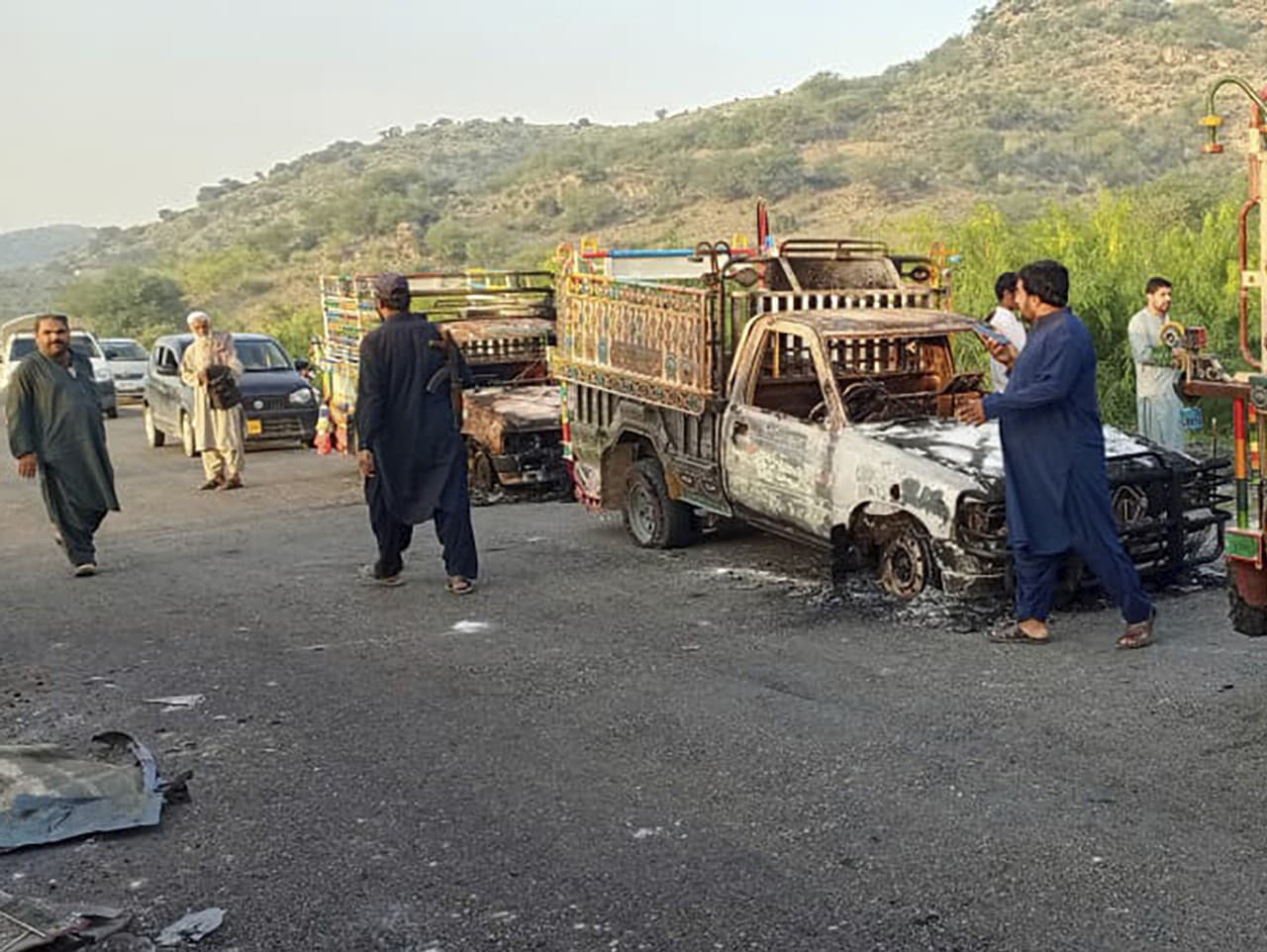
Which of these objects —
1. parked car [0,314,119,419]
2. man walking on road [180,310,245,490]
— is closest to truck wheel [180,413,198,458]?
man walking on road [180,310,245,490]

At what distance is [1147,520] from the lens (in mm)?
8453

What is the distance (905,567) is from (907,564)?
3 centimetres

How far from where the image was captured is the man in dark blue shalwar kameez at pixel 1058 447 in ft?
24.3

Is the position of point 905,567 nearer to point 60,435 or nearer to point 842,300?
point 842,300

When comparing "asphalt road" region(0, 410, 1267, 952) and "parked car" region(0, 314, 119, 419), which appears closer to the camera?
"asphalt road" region(0, 410, 1267, 952)

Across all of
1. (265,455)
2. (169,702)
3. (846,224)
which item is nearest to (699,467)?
(169,702)

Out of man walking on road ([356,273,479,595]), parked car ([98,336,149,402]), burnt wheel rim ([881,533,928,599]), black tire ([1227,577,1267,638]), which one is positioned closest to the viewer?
black tire ([1227,577,1267,638])

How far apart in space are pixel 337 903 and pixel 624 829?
1.02 m

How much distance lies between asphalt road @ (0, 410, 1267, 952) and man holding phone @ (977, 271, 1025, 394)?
5.31ft

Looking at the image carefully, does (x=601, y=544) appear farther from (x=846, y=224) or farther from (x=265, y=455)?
(x=846, y=224)

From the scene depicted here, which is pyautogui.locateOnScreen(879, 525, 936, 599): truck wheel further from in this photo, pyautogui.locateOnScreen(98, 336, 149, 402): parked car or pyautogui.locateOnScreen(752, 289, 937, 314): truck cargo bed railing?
pyautogui.locateOnScreen(98, 336, 149, 402): parked car

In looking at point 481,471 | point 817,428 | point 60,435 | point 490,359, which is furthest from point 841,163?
point 817,428

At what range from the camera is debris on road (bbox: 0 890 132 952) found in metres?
4.39

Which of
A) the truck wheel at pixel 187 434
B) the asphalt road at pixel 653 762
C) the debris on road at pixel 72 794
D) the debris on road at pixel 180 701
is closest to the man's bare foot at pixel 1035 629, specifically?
the asphalt road at pixel 653 762
